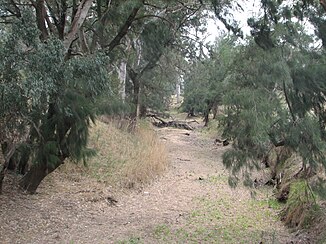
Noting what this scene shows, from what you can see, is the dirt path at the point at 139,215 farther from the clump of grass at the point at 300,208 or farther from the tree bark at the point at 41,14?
the tree bark at the point at 41,14

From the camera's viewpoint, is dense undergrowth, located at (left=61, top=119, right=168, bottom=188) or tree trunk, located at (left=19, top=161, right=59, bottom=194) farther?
dense undergrowth, located at (left=61, top=119, right=168, bottom=188)

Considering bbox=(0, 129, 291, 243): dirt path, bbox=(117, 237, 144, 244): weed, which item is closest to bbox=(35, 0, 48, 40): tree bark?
bbox=(0, 129, 291, 243): dirt path

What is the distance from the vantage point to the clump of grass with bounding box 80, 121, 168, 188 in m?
10.3

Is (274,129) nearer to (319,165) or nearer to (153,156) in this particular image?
(319,165)

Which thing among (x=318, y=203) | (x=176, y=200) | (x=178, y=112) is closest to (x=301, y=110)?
(x=318, y=203)

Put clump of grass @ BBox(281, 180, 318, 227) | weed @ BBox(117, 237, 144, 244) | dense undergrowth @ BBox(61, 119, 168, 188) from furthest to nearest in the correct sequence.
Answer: dense undergrowth @ BBox(61, 119, 168, 188) < clump of grass @ BBox(281, 180, 318, 227) < weed @ BBox(117, 237, 144, 244)

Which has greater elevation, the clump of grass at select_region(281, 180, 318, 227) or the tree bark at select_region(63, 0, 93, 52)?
the tree bark at select_region(63, 0, 93, 52)

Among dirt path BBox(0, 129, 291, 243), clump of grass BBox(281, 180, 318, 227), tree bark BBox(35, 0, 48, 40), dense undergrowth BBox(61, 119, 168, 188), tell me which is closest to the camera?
tree bark BBox(35, 0, 48, 40)

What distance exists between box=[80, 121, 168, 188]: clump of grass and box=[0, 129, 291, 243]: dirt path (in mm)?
443

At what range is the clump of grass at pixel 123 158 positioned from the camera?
33.8 ft

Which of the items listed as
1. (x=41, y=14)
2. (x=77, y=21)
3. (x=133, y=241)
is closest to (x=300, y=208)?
(x=133, y=241)

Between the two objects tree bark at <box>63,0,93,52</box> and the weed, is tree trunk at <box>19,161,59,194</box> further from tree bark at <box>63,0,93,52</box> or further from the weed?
tree bark at <box>63,0,93,52</box>

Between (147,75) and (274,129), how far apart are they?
1513 cm

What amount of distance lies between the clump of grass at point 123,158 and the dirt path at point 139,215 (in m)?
0.44
